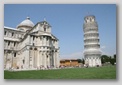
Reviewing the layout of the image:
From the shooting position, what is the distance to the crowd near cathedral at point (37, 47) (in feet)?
21.3

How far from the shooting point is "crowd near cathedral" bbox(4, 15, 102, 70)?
648cm

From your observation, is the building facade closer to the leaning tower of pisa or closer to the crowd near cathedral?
the crowd near cathedral

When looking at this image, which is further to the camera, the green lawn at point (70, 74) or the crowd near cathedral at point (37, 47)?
the crowd near cathedral at point (37, 47)

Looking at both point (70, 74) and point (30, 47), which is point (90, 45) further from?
point (30, 47)

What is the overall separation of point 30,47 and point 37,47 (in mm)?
340

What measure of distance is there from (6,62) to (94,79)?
237 centimetres

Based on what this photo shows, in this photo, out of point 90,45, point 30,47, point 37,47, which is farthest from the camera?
point 37,47

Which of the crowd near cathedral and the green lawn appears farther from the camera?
the crowd near cathedral

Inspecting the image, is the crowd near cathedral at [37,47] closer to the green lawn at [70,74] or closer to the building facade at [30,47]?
the building facade at [30,47]

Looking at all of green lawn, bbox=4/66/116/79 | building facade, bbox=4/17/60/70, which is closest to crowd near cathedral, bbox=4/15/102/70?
building facade, bbox=4/17/60/70

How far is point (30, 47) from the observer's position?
7.75 m

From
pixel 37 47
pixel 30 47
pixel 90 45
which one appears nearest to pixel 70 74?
pixel 90 45

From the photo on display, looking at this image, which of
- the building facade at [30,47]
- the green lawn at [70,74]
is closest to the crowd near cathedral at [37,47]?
the building facade at [30,47]

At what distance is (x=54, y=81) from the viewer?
584 centimetres
